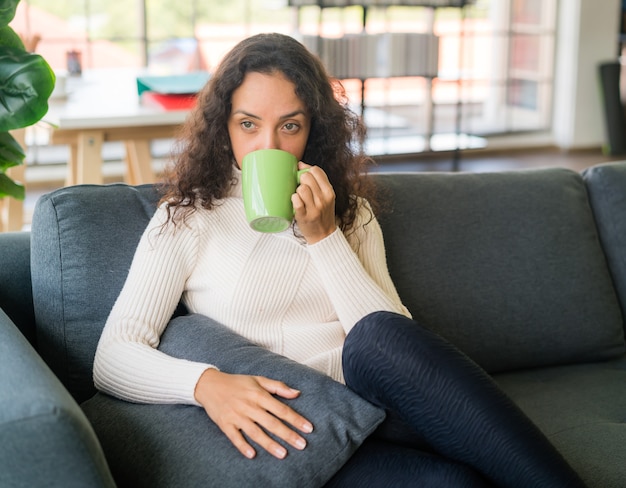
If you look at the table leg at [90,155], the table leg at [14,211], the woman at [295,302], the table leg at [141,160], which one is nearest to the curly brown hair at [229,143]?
the woman at [295,302]

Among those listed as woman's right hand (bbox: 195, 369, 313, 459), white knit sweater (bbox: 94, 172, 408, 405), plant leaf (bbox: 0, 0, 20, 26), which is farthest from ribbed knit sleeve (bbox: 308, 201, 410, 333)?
plant leaf (bbox: 0, 0, 20, 26)

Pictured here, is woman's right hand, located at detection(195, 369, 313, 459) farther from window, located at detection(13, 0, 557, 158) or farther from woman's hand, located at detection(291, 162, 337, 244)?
window, located at detection(13, 0, 557, 158)

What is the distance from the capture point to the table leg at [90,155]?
2.94 metres

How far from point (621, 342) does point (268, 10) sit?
4549 mm

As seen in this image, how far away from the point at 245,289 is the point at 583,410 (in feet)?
2.37

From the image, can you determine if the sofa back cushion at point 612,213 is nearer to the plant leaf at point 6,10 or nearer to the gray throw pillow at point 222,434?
the gray throw pillow at point 222,434

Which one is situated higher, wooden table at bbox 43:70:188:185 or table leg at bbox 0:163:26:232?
wooden table at bbox 43:70:188:185

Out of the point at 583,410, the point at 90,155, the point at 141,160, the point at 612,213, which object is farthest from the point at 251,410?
the point at 141,160

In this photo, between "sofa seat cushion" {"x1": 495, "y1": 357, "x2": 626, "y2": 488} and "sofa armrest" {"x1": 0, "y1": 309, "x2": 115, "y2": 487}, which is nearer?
"sofa armrest" {"x1": 0, "y1": 309, "x2": 115, "y2": 487}

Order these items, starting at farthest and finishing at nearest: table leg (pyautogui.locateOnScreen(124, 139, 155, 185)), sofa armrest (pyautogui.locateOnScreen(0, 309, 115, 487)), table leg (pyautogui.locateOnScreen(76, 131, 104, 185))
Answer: table leg (pyautogui.locateOnScreen(124, 139, 155, 185)), table leg (pyautogui.locateOnScreen(76, 131, 104, 185)), sofa armrest (pyautogui.locateOnScreen(0, 309, 115, 487))

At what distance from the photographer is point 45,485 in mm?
1018

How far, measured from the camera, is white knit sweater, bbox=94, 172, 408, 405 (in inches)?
58.6

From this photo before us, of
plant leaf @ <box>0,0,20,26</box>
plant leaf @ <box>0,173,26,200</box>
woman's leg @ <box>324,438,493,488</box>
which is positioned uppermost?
plant leaf @ <box>0,0,20,26</box>

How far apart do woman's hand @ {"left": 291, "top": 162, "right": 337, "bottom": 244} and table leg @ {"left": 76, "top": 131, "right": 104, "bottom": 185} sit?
5.22 feet
